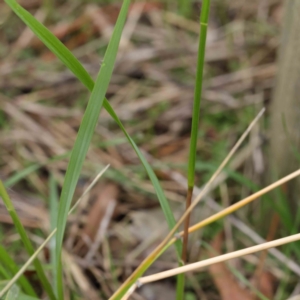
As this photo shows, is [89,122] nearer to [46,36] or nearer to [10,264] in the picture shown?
[46,36]

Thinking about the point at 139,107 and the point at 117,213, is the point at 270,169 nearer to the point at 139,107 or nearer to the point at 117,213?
the point at 117,213

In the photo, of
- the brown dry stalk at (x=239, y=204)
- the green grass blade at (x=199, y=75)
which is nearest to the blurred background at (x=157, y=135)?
the brown dry stalk at (x=239, y=204)

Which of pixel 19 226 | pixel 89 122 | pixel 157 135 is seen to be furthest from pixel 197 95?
pixel 157 135

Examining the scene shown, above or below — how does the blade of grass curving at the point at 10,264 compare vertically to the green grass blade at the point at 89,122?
below

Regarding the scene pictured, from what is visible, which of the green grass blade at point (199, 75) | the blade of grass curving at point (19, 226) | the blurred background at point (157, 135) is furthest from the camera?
A: the blurred background at point (157, 135)

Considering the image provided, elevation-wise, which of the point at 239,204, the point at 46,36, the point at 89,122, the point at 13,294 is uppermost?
the point at 46,36

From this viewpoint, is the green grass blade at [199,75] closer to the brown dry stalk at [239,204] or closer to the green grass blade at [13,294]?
the brown dry stalk at [239,204]

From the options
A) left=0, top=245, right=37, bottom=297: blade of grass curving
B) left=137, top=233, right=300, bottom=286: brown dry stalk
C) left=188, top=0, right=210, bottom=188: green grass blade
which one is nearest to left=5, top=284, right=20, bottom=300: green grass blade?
left=0, top=245, right=37, bottom=297: blade of grass curving
